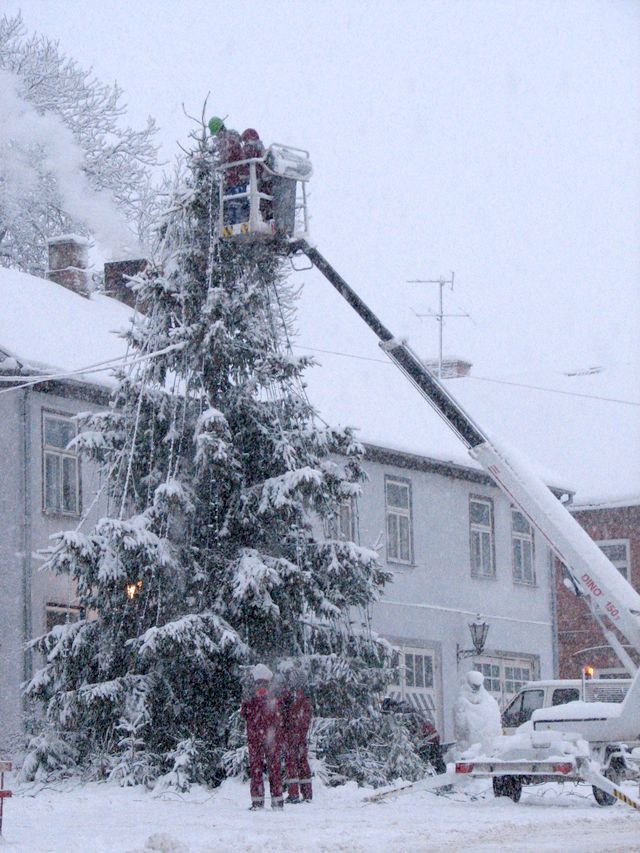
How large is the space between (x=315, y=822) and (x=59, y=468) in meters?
11.3

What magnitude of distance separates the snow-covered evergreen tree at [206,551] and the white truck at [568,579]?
2.05 meters

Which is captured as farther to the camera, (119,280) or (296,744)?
(119,280)

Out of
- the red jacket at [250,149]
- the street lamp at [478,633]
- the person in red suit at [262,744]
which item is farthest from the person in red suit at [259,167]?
the street lamp at [478,633]

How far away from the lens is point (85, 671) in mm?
20484

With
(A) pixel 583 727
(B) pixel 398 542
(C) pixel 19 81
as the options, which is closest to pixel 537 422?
(B) pixel 398 542

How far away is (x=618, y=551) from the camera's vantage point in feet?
122

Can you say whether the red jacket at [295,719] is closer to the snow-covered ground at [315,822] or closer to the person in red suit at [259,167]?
the snow-covered ground at [315,822]

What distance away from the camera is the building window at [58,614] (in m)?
24.0

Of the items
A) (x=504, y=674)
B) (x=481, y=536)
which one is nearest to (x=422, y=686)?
(x=504, y=674)

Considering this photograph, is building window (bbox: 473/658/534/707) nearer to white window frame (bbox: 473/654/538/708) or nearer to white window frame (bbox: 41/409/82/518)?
white window frame (bbox: 473/654/538/708)

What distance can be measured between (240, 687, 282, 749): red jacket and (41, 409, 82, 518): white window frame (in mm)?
8717

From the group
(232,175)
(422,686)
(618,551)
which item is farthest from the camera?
(618,551)

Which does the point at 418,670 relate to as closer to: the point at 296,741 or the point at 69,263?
the point at 69,263

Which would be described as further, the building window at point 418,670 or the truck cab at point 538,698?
the building window at point 418,670
